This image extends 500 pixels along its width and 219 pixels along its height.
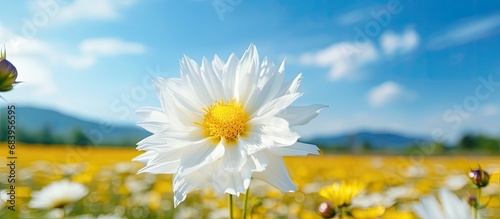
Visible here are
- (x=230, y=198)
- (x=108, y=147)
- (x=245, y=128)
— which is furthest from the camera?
(x=108, y=147)

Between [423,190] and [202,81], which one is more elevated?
[423,190]

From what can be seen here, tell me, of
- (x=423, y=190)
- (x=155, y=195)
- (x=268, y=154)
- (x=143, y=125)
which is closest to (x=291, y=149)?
(x=268, y=154)

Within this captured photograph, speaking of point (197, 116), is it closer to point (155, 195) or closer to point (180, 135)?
point (180, 135)

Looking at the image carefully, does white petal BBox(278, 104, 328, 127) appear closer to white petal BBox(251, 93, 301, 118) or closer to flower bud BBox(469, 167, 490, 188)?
white petal BBox(251, 93, 301, 118)

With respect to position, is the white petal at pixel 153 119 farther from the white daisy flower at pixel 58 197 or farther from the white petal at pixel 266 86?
the white daisy flower at pixel 58 197

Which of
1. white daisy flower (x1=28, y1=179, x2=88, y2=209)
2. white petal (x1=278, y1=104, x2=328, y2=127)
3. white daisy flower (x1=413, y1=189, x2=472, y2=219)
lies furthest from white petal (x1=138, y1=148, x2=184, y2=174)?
white daisy flower (x1=28, y1=179, x2=88, y2=209)

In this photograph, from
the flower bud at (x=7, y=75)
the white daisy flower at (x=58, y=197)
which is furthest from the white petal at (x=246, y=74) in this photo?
the white daisy flower at (x=58, y=197)
